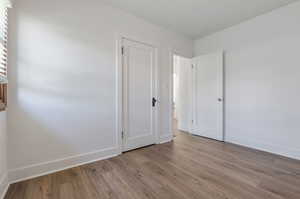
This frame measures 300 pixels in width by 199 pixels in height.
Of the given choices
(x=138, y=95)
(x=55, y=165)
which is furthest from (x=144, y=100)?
(x=55, y=165)

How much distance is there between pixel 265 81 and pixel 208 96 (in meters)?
1.13

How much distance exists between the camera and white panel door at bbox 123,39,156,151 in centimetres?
262

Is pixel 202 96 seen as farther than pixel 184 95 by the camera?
No

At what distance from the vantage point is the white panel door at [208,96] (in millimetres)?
3254

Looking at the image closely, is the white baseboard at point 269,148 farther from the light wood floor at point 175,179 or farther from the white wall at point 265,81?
the light wood floor at point 175,179

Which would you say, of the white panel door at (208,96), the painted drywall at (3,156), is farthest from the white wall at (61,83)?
the white panel door at (208,96)

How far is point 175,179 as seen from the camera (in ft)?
5.78

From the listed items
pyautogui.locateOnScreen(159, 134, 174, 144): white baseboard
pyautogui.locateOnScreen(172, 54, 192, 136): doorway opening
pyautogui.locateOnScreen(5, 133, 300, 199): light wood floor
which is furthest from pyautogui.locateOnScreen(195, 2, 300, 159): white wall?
pyautogui.locateOnScreen(159, 134, 174, 144): white baseboard

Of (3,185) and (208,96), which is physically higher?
(208,96)

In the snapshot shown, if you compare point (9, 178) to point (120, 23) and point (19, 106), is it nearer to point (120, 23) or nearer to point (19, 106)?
point (19, 106)

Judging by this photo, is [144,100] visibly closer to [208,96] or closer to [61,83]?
[61,83]

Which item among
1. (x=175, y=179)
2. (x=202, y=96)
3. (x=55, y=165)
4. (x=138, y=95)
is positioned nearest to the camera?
(x=175, y=179)

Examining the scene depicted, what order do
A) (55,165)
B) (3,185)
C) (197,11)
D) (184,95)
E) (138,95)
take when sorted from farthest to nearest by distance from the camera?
1. (184,95)
2. (138,95)
3. (197,11)
4. (55,165)
5. (3,185)

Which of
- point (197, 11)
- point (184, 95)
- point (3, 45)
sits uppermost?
point (197, 11)
